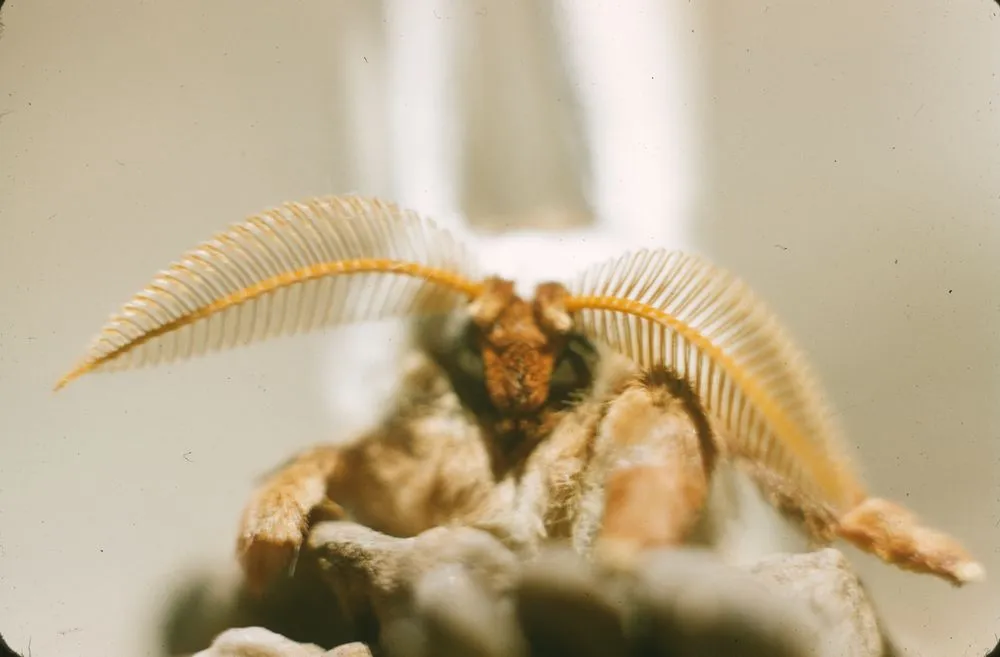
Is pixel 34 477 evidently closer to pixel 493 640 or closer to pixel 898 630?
pixel 493 640

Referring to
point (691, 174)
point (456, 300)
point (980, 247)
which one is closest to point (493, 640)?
point (456, 300)

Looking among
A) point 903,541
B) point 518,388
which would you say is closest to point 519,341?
point 518,388

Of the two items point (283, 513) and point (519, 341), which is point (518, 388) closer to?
point (519, 341)

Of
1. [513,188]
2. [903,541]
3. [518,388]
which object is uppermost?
[513,188]

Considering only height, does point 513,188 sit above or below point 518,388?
above

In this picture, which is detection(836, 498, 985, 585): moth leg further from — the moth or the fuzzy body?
the fuzzy body

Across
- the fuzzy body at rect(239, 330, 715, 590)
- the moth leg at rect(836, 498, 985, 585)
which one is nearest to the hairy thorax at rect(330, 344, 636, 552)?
the fuzzy body at rect(239, 330, 715, 590)
